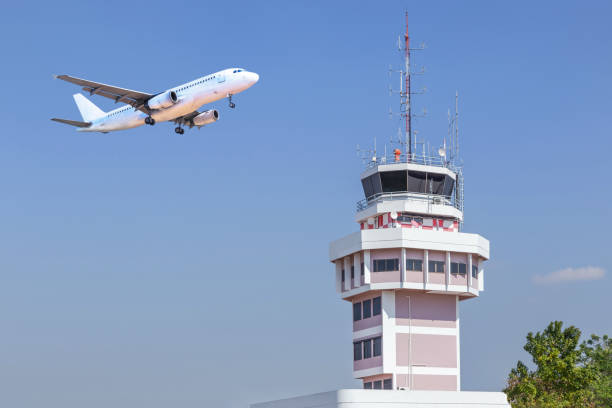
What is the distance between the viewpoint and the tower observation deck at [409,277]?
76.7m

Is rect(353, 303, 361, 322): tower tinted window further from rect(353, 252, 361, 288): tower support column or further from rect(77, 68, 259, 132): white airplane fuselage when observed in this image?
rect(77, 68, 259, 132): white airplane fuselage

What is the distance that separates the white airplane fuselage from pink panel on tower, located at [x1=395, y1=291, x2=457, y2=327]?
2213 cm

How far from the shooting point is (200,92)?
76.1 meters

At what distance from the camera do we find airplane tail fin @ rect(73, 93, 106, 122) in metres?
107

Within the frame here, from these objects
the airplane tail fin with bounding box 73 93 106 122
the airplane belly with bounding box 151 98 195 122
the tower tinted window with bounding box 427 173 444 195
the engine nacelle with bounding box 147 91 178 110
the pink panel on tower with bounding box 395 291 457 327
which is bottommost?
the pink panel on tower with bounding box 395 291 457 327

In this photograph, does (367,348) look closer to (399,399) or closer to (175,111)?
(399,399)

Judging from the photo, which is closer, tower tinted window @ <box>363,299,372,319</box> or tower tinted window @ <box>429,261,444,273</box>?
tower tinted window @ <box>429,261,444,273</box>

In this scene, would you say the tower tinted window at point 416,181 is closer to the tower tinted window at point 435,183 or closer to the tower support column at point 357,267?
the tower tinted window at point 435,183

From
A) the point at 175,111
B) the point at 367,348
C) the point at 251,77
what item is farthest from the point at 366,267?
the point at 175,111

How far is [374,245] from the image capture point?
3086 inches

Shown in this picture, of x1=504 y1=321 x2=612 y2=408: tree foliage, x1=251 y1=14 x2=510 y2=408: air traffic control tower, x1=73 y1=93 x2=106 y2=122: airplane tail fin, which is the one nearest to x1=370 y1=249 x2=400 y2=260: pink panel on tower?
x1=251 y1=14 x2=510 y2=408: air traffic control tower

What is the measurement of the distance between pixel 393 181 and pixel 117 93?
25740mm

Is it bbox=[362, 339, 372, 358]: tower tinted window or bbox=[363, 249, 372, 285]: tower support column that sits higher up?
bbox=[363, 249, 372, 285]: tower support column

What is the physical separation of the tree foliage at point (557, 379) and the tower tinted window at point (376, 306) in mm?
13251
